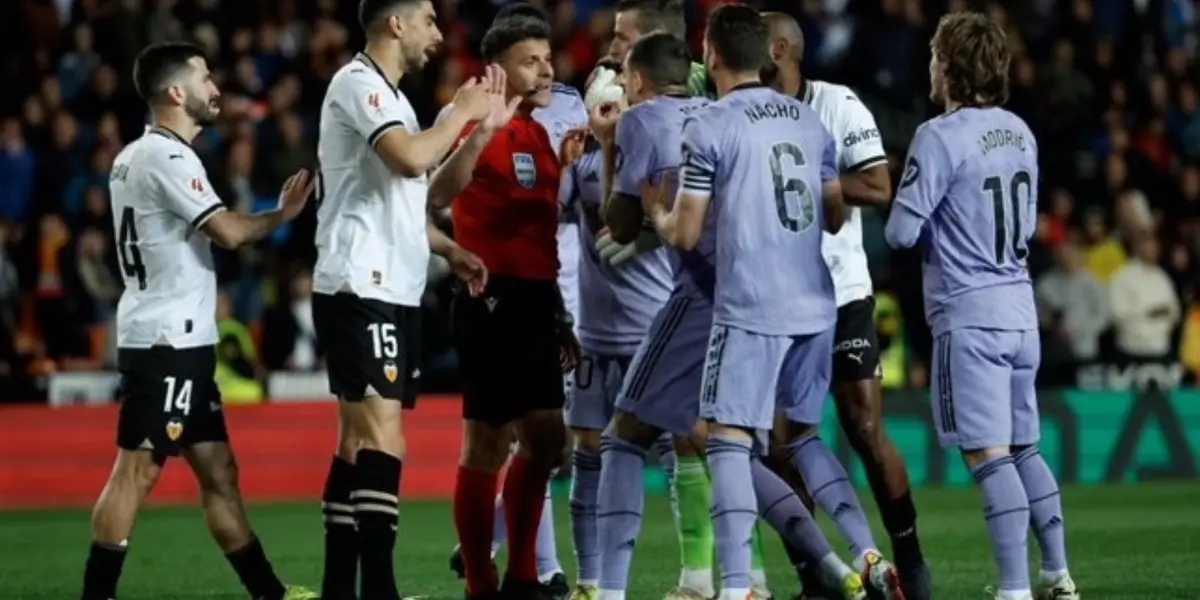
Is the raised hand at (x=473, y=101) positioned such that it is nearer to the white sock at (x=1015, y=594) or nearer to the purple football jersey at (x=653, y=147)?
the purple football jersey at (x=653, y=147)

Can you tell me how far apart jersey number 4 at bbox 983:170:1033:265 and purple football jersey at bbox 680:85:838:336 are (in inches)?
33.0

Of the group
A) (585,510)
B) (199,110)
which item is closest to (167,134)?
(199,110)

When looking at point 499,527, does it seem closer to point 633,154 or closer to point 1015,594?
point 633,154

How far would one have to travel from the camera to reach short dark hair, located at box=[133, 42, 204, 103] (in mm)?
9609

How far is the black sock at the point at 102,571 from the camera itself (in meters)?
9.27

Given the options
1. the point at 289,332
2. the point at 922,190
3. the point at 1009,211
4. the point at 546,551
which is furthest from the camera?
the point at 289,332

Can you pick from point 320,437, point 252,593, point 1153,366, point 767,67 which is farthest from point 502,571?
point 1153,366

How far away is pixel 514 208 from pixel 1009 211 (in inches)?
81.0

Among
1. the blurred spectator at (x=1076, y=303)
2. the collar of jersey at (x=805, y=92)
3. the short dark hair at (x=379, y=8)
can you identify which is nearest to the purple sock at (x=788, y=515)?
the collar of jersey at (x=805, y=92)

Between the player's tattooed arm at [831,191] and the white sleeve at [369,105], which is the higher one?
the white sleeve at [369,105]

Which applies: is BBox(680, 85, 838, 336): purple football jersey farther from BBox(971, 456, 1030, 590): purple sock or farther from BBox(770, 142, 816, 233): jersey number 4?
BBox(971, 456, 1030, 590): purple sock

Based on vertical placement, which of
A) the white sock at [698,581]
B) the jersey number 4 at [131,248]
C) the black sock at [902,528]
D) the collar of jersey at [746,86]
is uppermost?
the collar of jersey at [746,86]

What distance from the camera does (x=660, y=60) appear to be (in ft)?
29.9

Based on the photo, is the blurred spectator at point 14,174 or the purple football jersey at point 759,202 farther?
the blurred spectator at point 14,174
